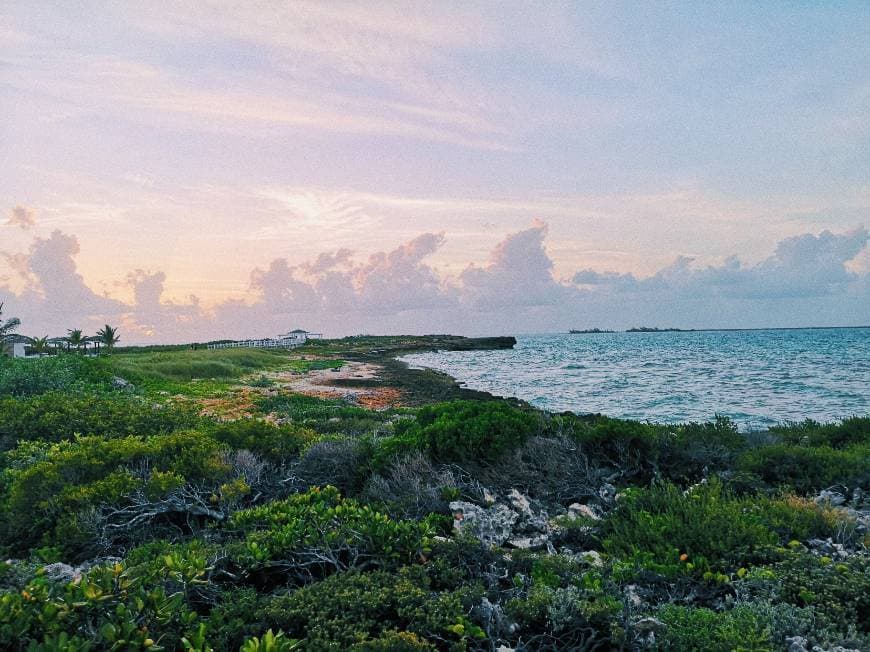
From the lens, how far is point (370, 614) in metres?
3.93

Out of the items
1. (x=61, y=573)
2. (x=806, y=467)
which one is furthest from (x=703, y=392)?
(x=61, y=573)

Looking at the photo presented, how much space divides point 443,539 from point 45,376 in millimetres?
19132

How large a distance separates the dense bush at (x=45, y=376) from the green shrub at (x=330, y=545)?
16691mm

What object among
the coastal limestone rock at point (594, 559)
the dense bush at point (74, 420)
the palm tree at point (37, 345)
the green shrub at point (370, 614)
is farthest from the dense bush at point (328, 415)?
the palm tree at point (37, 345)

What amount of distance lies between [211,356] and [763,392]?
41.0 m

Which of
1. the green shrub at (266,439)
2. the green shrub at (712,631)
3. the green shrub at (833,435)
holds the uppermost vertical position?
the green shrub at (266,439)

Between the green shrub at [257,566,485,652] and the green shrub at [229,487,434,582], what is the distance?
1.54 ft

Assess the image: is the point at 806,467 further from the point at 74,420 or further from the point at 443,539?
the point at 74,420

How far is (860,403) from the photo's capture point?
23.5m

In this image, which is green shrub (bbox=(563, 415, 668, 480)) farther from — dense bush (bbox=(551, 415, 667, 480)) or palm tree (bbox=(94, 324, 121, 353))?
palm tree (bbox=(94, 324, 121, 353))

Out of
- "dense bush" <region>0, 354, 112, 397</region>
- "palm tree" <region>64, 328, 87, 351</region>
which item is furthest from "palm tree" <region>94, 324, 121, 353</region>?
"dense bush" <region>0, 354, 112, 397</region>

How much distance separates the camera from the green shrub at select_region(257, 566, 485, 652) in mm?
3598

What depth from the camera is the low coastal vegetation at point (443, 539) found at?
3.78 meters

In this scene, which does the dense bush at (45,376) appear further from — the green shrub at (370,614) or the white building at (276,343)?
the white building at (276,343)
